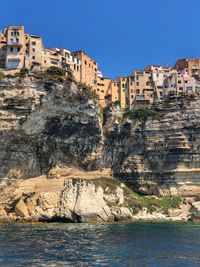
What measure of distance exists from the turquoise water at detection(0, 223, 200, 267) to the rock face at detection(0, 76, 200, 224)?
19375mm

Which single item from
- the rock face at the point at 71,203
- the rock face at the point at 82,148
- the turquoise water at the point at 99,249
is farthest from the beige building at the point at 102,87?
the turquoise water at the point at 99,249

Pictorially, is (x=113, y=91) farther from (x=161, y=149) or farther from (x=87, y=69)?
(x=161, y=149)

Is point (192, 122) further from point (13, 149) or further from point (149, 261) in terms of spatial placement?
point (149, 261)

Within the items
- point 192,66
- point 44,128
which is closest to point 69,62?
point 44,128

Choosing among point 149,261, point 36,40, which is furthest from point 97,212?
point 149,261

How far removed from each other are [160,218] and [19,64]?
31.3 m

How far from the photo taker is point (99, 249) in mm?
31234

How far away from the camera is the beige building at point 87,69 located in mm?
80438

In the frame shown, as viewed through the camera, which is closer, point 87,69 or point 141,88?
point 87,69

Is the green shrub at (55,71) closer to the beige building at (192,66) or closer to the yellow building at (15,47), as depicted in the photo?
the yellow building at (15,47)

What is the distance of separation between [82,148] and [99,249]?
38099 mm

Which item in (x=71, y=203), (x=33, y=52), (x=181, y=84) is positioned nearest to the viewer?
(x=71, y=203)

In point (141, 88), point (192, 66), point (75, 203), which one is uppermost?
point (192, 66)

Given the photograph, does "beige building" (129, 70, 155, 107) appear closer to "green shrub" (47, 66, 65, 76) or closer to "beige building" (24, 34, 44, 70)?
"green shrub" (47, 66, 65, 76)
